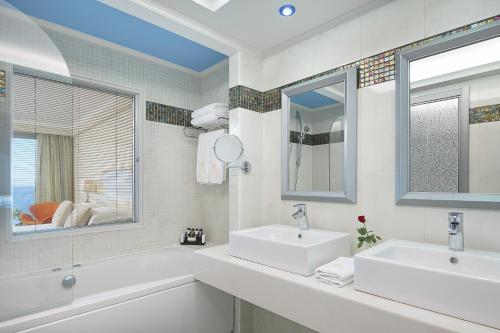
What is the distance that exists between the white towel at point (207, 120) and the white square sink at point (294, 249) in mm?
1116

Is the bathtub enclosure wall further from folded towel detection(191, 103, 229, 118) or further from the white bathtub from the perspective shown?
folded towel detection(191, 103, 229, 118)

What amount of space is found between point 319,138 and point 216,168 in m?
1.04

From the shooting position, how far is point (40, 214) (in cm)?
162

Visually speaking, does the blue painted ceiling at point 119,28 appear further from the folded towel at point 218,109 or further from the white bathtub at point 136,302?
the white bathtub at point 136,302

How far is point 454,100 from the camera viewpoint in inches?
58.1

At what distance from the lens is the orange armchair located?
1.53m

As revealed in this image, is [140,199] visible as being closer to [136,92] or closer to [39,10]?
[136,92]

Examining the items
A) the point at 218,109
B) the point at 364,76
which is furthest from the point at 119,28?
the point at 364,76

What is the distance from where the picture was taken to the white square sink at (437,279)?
0.95 metres

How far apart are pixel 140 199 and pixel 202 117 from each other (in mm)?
984

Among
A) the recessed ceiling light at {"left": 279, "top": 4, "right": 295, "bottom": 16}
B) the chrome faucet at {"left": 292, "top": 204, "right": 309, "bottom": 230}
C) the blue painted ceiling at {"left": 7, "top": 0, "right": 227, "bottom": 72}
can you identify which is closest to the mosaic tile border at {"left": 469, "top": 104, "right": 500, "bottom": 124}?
the chrome faucet at {"left": 292, "top": 204, "right": 309, "bottom": 230}

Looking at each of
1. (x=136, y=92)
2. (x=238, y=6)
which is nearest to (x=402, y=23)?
(x=238, y=6)

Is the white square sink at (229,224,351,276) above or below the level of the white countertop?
above

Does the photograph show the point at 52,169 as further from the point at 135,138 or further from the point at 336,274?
the point at 336,274
